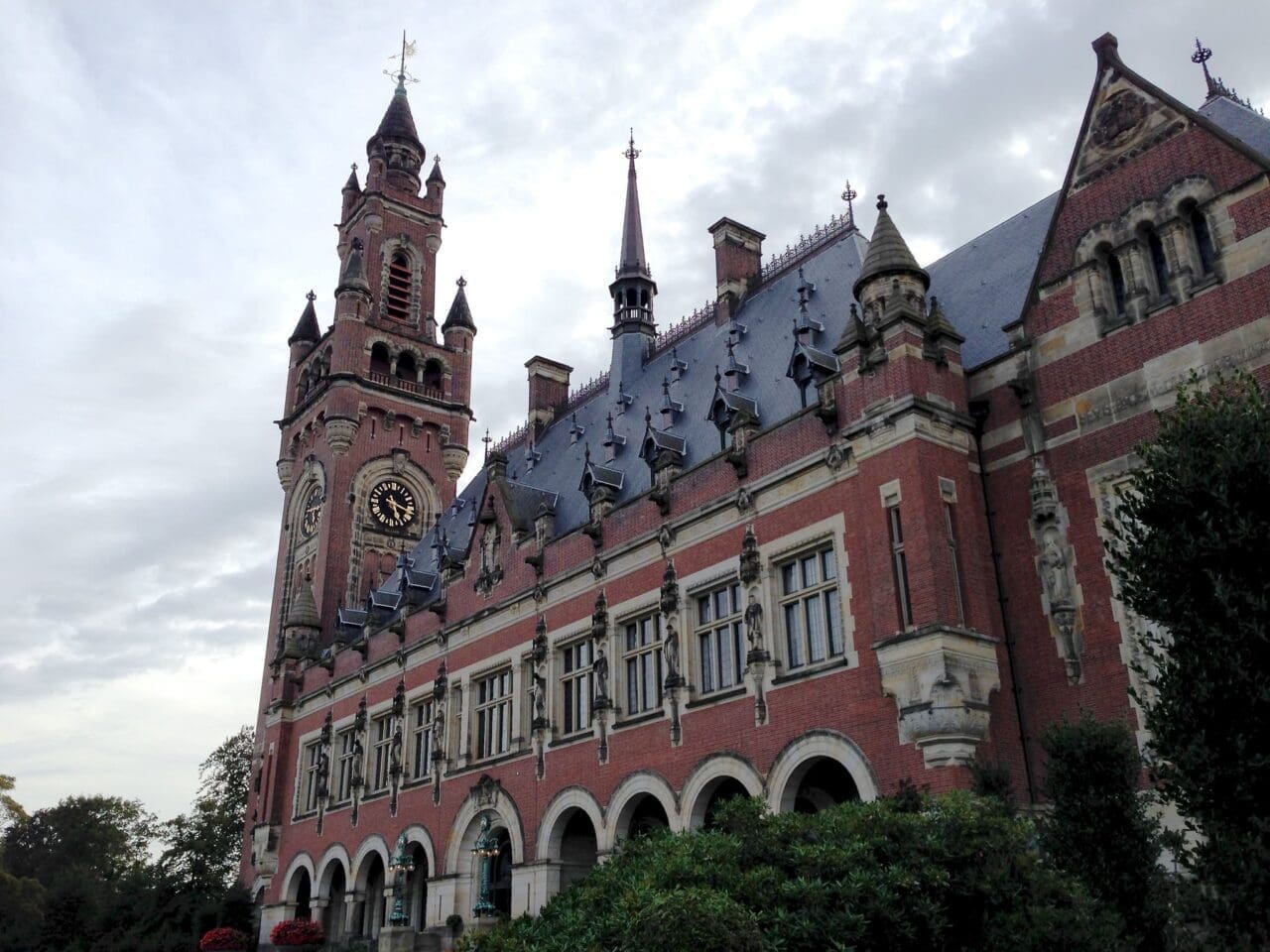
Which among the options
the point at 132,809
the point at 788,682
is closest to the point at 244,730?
the point at 132,809

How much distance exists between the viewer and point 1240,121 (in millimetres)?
21781

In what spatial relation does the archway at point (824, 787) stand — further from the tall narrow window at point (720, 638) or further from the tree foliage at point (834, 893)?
the tree foliage at point (834, 893)

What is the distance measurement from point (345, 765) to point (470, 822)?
32.3 ft

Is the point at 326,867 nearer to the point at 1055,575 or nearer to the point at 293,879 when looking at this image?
the point at 293,879

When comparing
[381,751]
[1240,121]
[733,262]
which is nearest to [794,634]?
[1240,121]

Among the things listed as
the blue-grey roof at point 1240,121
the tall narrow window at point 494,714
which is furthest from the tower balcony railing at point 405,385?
the blue-grey roof at point 1240,121

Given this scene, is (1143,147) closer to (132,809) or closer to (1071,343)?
(1071,343)

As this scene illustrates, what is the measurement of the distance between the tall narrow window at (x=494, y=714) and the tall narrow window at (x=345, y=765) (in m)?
7.68

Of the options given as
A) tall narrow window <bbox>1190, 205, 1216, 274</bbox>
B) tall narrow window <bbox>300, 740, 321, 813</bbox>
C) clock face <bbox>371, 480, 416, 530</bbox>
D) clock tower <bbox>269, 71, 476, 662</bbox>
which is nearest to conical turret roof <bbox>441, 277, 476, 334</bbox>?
clock tower <bbox>269, 71, 476, 662</bbox>

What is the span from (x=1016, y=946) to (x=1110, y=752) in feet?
9.89

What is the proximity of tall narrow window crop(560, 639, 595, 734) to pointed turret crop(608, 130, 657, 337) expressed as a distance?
13.8 meters

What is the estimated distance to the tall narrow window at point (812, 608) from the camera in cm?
2206

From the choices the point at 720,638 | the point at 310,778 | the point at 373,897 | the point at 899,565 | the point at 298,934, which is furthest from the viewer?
the point at 310,778

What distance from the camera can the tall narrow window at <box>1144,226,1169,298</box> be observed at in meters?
20.0
